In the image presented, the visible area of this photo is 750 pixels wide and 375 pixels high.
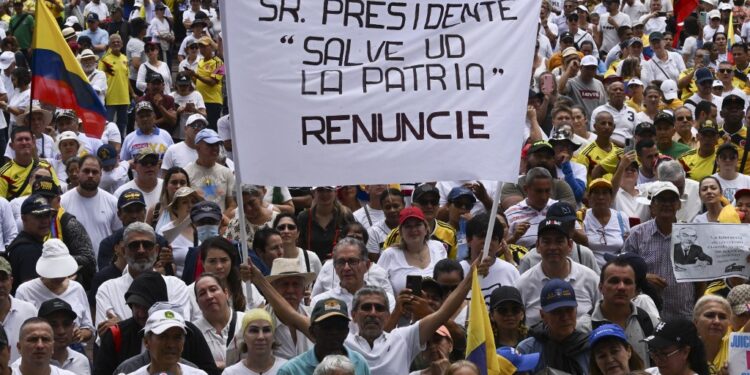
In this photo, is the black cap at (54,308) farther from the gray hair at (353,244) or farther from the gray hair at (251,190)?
the gray hair at (251,190)

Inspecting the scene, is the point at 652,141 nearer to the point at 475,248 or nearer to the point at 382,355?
the point at 475,248

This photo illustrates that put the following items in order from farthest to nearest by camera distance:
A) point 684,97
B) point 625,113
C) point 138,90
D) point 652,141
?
point 138,90 < point 684,97 < point 625,113 < point 652,141

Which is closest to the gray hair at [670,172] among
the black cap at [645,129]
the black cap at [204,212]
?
the black cap at [645,129]

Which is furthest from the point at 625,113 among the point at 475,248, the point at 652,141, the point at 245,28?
the point at 245,28

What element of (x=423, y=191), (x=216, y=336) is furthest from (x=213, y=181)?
(x=216, y=336)

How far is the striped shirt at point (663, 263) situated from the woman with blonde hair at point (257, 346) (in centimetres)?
308

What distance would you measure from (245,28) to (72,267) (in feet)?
9.55

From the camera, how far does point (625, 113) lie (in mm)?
18203

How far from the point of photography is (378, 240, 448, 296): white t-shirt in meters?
12.1

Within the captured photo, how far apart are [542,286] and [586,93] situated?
8.69 m

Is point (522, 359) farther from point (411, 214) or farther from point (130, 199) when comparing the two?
point (130, 199)

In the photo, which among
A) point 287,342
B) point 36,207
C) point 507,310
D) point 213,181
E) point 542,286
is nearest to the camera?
point 287,342

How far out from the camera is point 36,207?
12781 mm

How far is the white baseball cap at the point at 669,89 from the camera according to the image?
2055 cm
